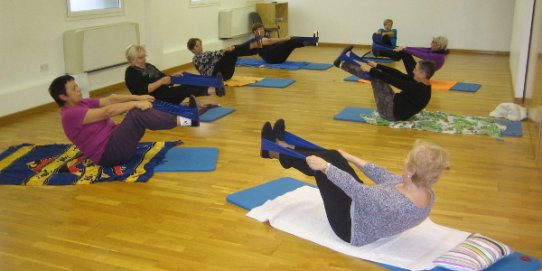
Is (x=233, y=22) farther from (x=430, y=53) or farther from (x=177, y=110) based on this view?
(x=177, y=110)

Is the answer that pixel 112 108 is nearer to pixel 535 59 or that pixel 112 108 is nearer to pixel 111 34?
pixel 111 34

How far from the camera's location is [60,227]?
9.91ft

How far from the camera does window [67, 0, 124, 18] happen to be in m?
6.17

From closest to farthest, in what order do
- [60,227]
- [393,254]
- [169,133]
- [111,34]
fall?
[393,254] → [60,227] → [169,133] → [111,34]

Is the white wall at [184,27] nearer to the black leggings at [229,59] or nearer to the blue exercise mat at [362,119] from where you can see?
the black leggings at [229,59]

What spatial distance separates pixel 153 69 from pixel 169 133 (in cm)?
74

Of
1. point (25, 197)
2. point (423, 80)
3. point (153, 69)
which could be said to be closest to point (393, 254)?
point (25, 197)

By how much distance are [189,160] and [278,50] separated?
186 inches

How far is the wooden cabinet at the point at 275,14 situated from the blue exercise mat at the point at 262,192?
7492mm

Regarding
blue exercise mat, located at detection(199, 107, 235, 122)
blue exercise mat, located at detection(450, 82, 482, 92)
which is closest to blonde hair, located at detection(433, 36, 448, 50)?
blue exercise mat, located at detection(450, 82, 482, 92)

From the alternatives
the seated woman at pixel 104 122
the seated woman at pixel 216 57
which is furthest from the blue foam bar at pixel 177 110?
the seated woman at pixel 216 57

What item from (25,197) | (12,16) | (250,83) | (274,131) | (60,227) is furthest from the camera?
(250,83)

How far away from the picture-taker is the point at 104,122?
3.79 meters

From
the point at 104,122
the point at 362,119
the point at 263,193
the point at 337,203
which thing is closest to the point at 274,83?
the point at 362,119
